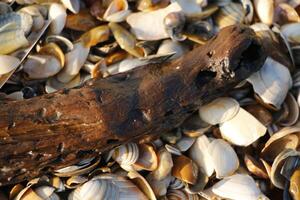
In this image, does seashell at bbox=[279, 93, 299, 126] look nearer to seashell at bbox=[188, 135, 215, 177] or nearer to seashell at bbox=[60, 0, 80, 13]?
seashell at bbox=[188, 135, 215, 177]

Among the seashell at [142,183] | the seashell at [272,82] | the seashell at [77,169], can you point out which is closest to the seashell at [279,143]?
the seashell at [272,82]

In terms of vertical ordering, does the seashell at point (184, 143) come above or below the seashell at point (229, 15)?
below

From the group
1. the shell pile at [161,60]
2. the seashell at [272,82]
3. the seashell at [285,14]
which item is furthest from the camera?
the seashell at [285,14]

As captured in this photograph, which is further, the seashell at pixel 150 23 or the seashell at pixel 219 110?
the seashell at pixel 150 23

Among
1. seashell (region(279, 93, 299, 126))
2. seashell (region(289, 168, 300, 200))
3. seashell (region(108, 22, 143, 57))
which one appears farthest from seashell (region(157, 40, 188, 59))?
seashell (region(289, 168, 300, 200))

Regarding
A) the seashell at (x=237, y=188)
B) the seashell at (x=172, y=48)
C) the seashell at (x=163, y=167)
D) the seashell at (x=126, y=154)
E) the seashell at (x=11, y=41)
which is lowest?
the seashell at (x=237, y=188)

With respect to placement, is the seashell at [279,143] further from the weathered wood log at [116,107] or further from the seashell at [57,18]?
the seashell at [57,18]

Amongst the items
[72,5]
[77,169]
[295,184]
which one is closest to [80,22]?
[72,5]
